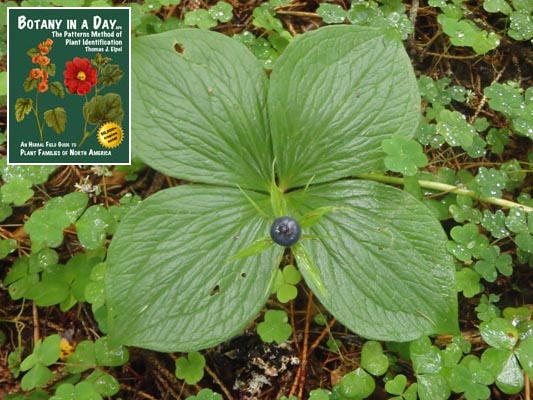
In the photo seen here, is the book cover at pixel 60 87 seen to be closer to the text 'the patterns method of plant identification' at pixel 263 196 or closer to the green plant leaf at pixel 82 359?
the text 'the patterns method of plant identification' at pixel 263 196

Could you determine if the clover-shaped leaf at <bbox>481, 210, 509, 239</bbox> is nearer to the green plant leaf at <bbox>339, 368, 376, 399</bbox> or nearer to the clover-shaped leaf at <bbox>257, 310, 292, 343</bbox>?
the green plant leaf at <bbox>339, 368, 376, 399</bbox>

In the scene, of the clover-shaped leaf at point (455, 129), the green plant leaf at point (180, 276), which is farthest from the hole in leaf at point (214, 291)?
the clover-shaped leaf at point (455, 129)

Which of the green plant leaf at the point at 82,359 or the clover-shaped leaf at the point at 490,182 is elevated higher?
the clover-shaped leaf at the point at 490,182

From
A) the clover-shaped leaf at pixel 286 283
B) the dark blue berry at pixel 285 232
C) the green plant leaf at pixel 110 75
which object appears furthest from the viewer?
the green plant leaf at pixel 110 75

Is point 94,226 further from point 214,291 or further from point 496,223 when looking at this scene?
point 496,223

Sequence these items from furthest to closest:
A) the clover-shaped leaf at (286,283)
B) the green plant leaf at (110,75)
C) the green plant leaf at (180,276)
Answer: the green plant leaf at (110,75) < the clover-shaped leaf at (286,283) < the green plant leaf at (180,276)

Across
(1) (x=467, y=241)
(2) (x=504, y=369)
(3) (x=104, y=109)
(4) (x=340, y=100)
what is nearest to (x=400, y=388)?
(2) (x=504, y=369)

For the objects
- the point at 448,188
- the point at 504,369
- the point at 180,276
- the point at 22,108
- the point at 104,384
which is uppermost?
the point at 22,108
